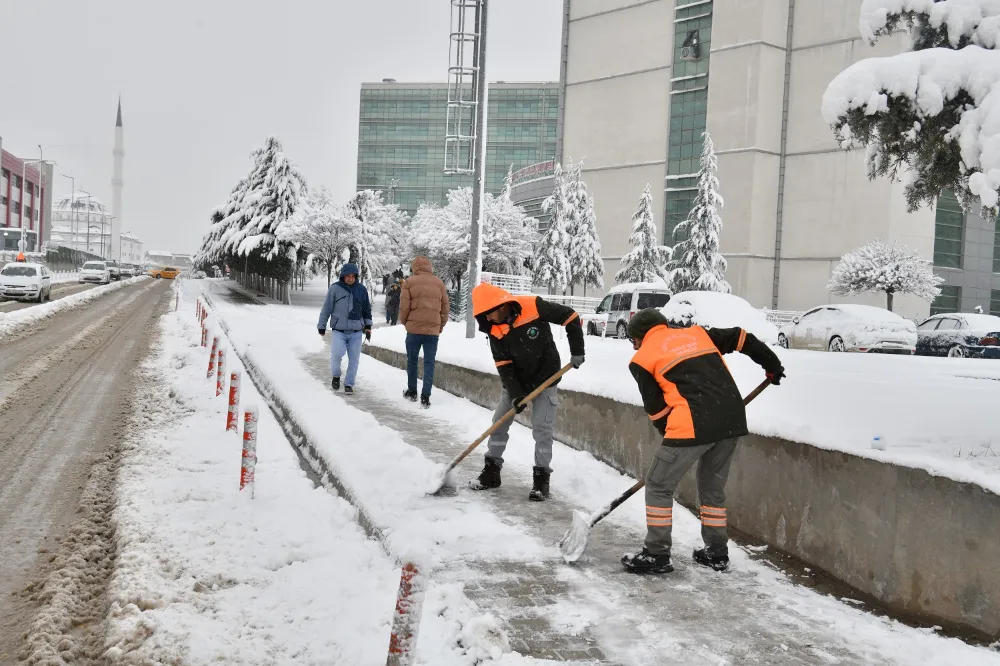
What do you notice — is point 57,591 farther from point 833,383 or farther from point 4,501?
point 833,383

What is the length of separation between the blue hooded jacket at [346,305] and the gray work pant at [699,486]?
25.3 feet

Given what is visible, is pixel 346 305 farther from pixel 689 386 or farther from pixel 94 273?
pixel 94 273

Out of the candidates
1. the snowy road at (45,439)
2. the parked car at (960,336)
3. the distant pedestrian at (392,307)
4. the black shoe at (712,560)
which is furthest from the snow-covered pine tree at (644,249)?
the black shoe at (712,560)

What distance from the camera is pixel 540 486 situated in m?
7.03

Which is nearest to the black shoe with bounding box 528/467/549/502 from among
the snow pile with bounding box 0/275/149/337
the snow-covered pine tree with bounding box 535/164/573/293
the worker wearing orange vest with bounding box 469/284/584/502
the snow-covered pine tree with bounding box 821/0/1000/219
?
the worker wearing orange vest with bounding box 469/284/584/502

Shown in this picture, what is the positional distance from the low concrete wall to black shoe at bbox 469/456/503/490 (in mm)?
1550

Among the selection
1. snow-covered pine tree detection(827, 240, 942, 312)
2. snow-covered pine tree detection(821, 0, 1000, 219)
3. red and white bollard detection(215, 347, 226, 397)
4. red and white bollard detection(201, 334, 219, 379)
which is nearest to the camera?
snow-covered pine tree detection(821, 0, 1000, 219)

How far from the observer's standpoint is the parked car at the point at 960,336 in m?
20.1

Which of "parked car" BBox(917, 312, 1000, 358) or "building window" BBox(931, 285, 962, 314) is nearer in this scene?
"parked car" BBox(917, 312, 1000, 358)

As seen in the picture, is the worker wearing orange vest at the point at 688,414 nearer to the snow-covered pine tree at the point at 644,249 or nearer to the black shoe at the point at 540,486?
the black shoe at the point at 540,486

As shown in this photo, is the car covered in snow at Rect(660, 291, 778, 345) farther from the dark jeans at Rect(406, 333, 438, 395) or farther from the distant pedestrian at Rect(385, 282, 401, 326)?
the distant pedestrian at Rect(385, 282, 401, 326)

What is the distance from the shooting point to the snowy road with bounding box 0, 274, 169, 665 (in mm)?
5223

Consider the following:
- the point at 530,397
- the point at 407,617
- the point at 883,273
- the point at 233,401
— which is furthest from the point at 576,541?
the point at 883,273

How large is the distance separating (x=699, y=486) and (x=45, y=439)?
22.8ft
